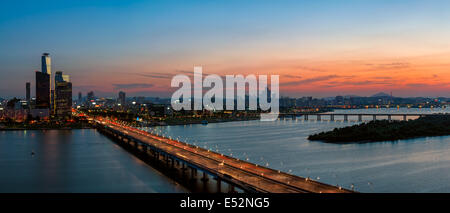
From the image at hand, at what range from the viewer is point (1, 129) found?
39844mm

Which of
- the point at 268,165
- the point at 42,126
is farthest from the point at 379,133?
the point at 42,126

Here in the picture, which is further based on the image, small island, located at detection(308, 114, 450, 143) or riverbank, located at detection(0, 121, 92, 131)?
riverbank, located at detection(0, 121, 92, 131)

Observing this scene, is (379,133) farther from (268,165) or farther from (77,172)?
(77,172)

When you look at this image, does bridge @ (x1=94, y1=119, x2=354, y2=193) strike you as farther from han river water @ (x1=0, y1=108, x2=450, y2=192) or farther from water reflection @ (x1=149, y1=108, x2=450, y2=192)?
water reflection @ (x1=149, y1=108, x2=450, y2=192)

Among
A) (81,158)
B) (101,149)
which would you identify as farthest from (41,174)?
(101,149)

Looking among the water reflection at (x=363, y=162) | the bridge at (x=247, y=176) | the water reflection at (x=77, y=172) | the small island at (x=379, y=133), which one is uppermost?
the bridge at (x=247, y=176)

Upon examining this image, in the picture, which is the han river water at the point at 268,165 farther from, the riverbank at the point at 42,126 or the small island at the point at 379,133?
the riverbank at the point at 42,126

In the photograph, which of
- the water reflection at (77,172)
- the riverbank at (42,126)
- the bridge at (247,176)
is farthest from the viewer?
the riverbank at (42,126)

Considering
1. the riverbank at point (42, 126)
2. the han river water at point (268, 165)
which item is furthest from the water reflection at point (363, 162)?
the riverbank at point (42, 126)

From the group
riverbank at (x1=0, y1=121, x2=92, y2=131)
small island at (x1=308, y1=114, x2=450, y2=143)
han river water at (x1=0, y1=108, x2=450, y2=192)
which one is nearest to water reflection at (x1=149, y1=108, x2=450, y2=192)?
han river water at (x1=0, y1=108, x2=450, y2=192)
